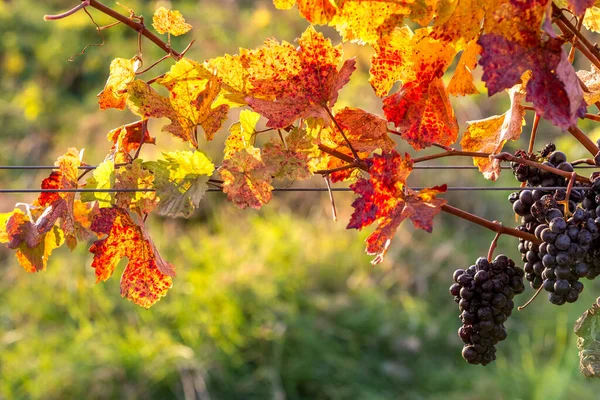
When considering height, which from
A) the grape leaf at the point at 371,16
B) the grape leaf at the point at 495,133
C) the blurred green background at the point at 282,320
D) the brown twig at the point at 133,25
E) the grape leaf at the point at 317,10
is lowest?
the blurred green background at the point at 282,320

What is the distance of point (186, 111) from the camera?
2.62 feet

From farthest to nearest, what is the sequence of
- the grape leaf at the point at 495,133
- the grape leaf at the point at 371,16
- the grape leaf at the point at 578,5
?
1. the grape leaf at the point at 495,133
2. the grape leaf at the point at 371,16
3. the grape leaf at the point at 578,5

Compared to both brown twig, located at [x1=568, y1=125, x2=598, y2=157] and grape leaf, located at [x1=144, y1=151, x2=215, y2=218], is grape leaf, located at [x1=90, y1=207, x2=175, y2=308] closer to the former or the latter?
grape leaf, located at [x1=144, y1=151, x2=215, y2=218]

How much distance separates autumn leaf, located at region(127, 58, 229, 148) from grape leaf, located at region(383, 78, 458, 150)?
182 mm

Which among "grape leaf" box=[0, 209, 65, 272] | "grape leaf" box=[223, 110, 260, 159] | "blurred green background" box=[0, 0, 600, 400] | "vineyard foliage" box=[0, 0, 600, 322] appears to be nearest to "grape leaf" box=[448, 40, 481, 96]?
"vineyard foliage" box=[0, 0, 600, 322]

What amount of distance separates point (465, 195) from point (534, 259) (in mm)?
3305

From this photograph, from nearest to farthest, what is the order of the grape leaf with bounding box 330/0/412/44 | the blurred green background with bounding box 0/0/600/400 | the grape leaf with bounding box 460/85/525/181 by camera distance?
the grape leaf with bounding box 330/0/412/44 → the grape leaf with bounding box 460/85/525/181 → the blurred green background with bounding box 0/0/600/400

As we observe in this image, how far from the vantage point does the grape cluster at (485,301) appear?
0.81 meters

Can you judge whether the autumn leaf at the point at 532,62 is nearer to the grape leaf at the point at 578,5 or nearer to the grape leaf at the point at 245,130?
the grape leaf at the point at 578,5

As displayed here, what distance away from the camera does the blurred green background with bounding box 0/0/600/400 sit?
281cm

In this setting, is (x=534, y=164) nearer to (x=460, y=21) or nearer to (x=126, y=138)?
(x=460, y=21)

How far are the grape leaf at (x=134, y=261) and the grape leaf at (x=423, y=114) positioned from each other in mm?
288

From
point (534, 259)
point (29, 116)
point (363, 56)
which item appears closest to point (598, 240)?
point (534, 259)

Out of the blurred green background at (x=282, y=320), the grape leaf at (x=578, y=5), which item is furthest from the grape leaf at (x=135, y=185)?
the blurred green background at (x=282, y=320)
